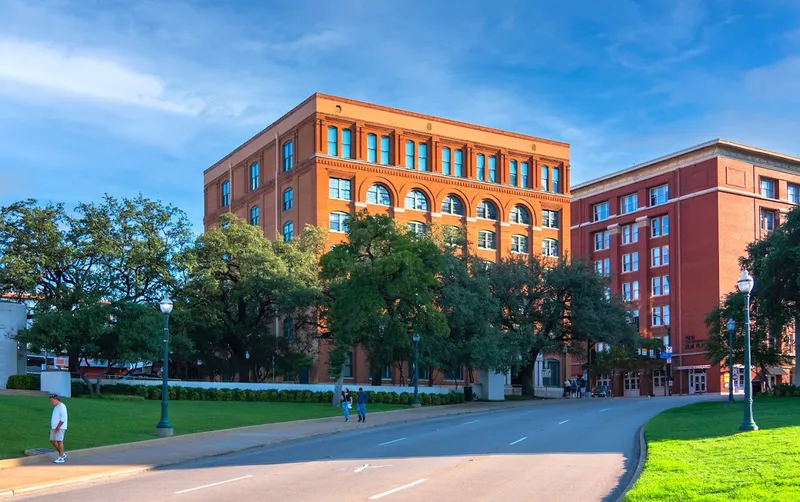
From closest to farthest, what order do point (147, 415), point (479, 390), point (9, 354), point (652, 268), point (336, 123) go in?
point (147, 415), point (9, 354), point (479, 390), point (336, 123), point (652, 268)

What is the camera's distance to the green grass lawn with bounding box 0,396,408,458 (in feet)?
84.3

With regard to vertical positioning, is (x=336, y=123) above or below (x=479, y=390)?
above

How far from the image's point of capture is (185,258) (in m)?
51.3

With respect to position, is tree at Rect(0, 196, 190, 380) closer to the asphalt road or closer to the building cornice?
the asphalt road

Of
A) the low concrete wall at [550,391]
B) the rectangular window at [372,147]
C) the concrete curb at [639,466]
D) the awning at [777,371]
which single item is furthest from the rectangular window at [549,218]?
the concrete curb at [639,466]

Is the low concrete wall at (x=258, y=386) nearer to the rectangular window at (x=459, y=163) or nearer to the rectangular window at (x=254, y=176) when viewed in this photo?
the rectangular window at (x=459, y=163)

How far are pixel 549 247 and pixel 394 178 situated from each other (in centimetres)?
1742

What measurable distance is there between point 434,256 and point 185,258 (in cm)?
1400

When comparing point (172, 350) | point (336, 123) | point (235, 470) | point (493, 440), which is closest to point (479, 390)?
point (172, 350)

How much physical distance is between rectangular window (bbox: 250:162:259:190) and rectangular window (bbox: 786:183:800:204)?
5505 centimetres

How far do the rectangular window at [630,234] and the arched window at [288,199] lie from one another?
43274mm

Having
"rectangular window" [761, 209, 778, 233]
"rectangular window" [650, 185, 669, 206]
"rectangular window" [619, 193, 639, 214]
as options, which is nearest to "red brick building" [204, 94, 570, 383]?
"rectangular window" [650, 185, 669, 206]

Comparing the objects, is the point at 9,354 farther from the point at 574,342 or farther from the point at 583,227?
the point at 583,227

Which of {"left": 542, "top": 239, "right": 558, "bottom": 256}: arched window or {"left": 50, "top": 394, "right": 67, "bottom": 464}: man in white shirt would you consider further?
{"left": 542, "top": 239, "right": 558, "bottom": 256}: arched window
